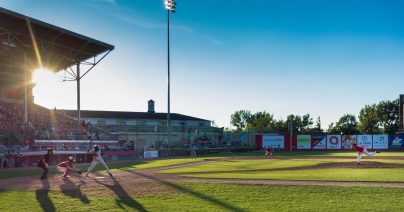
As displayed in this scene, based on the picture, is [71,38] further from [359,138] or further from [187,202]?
[359,138]

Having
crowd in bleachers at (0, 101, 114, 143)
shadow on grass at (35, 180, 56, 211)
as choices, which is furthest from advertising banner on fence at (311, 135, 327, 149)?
shadow on grass at (35, 180, 56, 211)

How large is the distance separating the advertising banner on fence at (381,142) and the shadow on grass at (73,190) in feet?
179

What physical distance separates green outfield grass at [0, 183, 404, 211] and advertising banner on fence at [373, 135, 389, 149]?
5140 centimetres

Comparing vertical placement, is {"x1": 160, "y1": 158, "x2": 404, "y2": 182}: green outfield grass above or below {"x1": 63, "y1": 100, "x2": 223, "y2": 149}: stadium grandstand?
below

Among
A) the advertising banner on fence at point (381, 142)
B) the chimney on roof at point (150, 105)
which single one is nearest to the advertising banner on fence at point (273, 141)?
the advertising banner on fence at point (381, 142)

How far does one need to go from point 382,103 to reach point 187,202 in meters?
104

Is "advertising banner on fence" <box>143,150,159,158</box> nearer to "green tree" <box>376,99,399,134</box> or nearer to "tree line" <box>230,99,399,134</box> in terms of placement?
"tree line" <box>230,99,399,134</box>

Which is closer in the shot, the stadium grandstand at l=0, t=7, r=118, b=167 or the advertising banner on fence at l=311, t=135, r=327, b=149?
the stadium grandstand at l=0, t=7, r=118, b=167

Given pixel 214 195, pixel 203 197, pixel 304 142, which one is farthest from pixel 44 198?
pixel 304 142

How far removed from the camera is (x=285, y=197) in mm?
13133

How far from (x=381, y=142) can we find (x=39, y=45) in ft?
168

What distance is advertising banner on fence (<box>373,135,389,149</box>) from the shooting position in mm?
60844

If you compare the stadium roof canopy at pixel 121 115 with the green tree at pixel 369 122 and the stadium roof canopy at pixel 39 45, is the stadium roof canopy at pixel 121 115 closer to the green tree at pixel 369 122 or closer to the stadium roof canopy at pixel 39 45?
the stadium roof canopy at pixel 39 45

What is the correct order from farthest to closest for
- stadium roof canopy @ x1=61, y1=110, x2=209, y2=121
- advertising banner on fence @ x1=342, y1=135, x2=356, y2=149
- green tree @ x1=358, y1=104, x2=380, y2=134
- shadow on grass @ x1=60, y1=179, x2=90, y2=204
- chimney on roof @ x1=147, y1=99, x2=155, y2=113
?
green tree @ x1=358, y1=104, x2=380, y2=134 < chimney on roof @ x1=147, y1=99, x2=155, y2=113 < stadium roof canopy @ x1=61, y1=110, x2=209, y2=121 < advertising banner on fence @ x1=342, y1=135, x2=356, y2=149 < shadow on grass @ x1=60, y1=179, x2=90, y2=204
